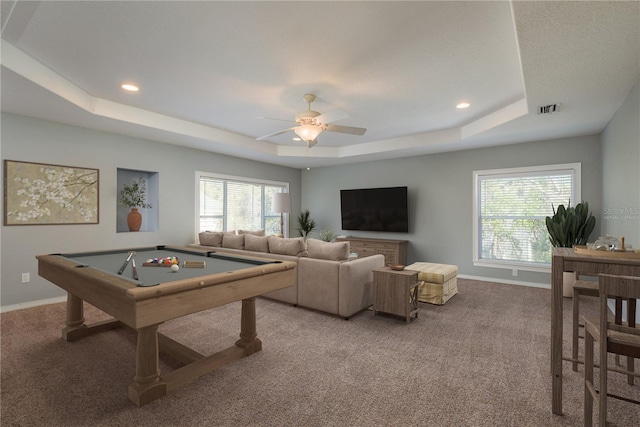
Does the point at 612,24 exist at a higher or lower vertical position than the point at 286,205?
higher

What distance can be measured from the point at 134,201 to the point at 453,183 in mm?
5747

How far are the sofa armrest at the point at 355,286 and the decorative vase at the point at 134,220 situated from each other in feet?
11.7

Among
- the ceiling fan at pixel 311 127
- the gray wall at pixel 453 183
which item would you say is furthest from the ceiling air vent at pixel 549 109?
the ceiling fan at pixel 311 127

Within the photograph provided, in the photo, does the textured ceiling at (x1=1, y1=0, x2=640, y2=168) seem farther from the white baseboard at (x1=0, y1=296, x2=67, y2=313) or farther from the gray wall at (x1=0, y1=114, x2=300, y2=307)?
the white baseboard at (x1=0, y1=296, x2=67, y2=313)

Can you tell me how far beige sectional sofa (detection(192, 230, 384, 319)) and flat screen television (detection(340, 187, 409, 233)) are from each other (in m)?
2.60

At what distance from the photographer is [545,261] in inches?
206

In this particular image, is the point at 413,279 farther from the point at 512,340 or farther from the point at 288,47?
the point at 288,47

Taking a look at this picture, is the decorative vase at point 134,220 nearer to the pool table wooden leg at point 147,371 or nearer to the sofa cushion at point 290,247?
the sofa cushion at point 290,247

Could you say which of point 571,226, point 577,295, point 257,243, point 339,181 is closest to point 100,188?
point 257,243

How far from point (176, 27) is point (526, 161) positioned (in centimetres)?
550

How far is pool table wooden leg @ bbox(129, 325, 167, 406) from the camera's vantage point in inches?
79.2

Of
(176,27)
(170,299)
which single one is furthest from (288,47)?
(170,299)

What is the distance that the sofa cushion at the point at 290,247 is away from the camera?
Answer: 4113 millimetres

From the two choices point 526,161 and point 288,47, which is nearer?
point 288,47
